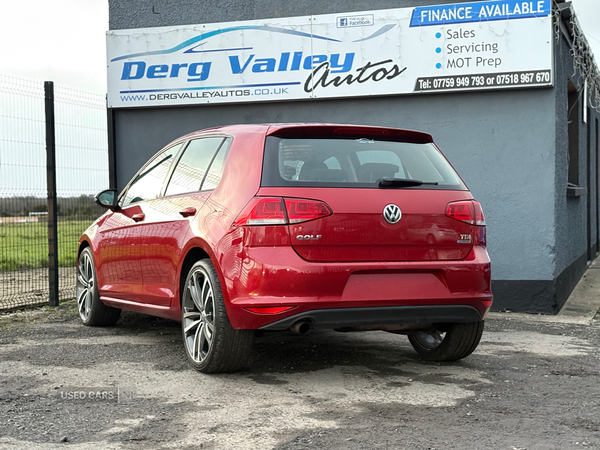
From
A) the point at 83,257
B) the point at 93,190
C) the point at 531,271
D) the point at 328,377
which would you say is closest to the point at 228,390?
the point at 328,377

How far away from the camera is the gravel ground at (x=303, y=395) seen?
374cm

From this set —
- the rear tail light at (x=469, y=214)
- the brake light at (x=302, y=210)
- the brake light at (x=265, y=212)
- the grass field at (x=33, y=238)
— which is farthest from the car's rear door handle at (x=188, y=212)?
the grass field at (x=33, y=238)

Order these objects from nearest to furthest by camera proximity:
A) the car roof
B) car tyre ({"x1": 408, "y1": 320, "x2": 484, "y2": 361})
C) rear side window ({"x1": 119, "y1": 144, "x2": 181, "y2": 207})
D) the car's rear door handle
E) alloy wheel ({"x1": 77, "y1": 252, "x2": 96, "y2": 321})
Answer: the car roof
the car's rear door handle
car tyre ({"x1": 408, "y1": 320, "x2": 484, "y2": 361})
rear side window ({"x1": 119, "y1": 144, "x2": 181, "y2": 207})
alloy wheel ({"x1": 77, "y1": 252, "x2": 96, "y2": 321})

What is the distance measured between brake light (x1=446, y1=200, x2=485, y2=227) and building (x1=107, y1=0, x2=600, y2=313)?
371 centimetres

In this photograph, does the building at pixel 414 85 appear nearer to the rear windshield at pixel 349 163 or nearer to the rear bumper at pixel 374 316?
the rear windshield at pixel 349 163

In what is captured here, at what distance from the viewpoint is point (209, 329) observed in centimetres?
510

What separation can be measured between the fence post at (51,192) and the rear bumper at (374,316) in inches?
191

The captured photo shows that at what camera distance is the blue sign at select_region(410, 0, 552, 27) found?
27.5 ft

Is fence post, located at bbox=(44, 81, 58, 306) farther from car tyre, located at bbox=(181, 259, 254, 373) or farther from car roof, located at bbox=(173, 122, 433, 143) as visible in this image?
car roof, located at bbox=(173, 122, 433, 143)

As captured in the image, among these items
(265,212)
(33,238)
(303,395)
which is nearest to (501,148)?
(265,212)

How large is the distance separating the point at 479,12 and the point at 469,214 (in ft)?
14.1

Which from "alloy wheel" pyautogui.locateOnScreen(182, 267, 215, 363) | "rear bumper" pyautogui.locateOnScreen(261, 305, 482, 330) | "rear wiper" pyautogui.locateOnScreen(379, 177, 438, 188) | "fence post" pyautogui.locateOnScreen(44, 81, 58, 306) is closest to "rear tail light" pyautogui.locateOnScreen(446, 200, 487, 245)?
"rear wiper" pyautogui.locateOnScreen(379, 177, 438, 188)

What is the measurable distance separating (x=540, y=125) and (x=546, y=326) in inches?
92.3

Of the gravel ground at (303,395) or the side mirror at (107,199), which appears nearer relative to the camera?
the gravel ground at (303,395)
